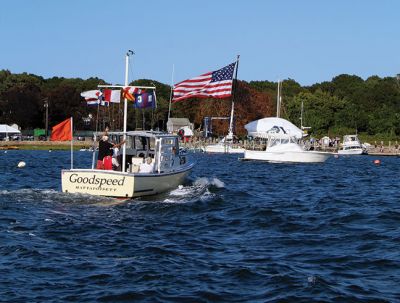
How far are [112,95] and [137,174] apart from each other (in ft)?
14.1

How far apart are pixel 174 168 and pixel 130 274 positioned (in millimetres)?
17962

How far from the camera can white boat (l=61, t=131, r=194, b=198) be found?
25.8 m

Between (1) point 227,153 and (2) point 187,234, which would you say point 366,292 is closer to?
(2) point 187,234

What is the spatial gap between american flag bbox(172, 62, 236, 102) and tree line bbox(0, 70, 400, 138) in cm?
5652

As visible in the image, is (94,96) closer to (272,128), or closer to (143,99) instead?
(143,99)

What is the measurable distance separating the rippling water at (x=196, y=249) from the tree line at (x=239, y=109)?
335 feet

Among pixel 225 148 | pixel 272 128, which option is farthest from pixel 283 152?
pixel 225 148

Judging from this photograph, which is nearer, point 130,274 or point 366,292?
point 366,292

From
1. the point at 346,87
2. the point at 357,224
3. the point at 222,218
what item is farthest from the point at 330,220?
the point at 346,87

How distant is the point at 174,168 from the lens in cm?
3153

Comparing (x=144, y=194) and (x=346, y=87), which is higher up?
(x=346, y=87)

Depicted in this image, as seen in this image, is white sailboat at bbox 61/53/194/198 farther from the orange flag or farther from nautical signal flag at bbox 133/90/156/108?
the orange flag

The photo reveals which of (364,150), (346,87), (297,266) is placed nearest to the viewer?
(297,266)

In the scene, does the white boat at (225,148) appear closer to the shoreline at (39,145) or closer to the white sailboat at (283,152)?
the white sailboat at (283,152)
